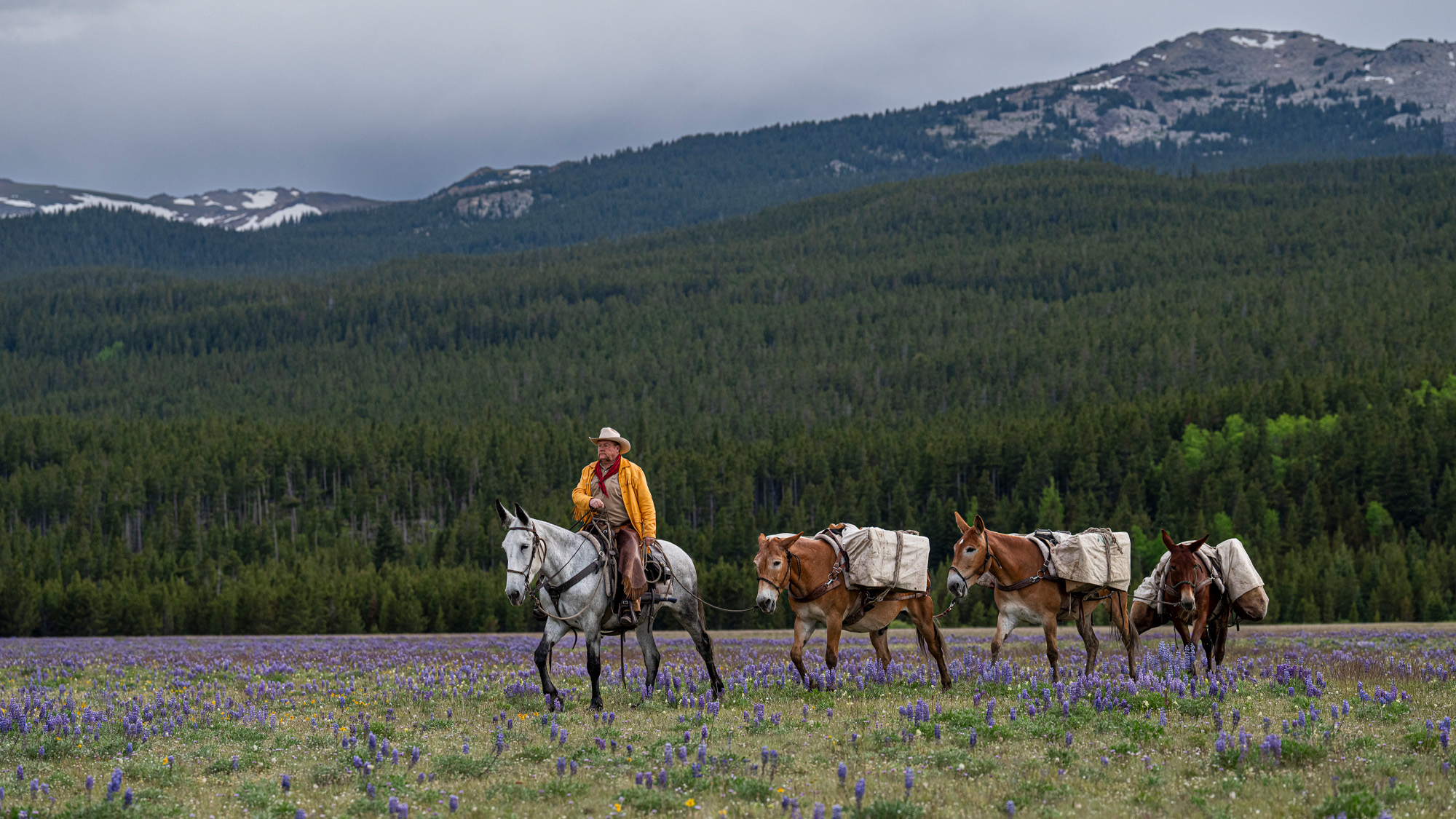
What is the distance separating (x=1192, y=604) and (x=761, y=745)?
827 cm

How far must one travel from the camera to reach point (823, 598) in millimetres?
17625

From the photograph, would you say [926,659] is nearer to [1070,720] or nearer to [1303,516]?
[1070,720]

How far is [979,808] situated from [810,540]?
307 inches

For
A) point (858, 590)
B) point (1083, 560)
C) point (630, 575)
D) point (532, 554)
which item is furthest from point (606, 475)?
point (1083, 560)

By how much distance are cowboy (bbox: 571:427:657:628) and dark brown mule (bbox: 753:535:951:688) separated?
179 centimetres

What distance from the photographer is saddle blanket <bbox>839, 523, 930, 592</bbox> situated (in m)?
17.8

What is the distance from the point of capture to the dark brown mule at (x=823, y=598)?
1700 cm

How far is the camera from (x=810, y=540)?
1773cm

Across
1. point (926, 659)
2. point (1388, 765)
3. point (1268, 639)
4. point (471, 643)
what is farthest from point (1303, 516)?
point (1388, 765)

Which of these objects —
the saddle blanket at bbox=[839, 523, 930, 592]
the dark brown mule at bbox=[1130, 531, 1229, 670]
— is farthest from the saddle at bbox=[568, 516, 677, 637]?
the dark brown mule at bbox=[1130, 531, 1229, 670]

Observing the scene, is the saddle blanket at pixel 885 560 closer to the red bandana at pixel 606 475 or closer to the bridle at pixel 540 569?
the red bandana at pixel 606 475

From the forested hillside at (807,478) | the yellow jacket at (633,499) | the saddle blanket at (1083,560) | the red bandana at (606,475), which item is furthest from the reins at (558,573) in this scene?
the forested hillside at (807,478)

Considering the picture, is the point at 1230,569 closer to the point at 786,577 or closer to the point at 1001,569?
the point at 1001,569

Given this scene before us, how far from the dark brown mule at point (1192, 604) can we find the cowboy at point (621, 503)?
26.0 ft
